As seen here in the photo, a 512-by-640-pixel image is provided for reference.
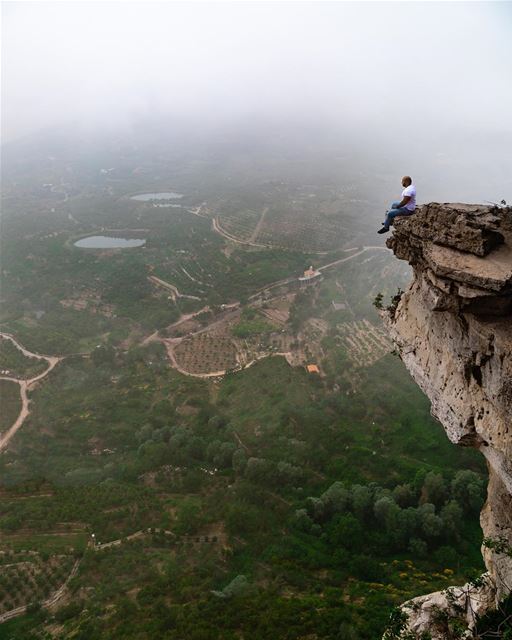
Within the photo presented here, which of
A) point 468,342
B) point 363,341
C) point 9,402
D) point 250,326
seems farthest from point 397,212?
point 250,326

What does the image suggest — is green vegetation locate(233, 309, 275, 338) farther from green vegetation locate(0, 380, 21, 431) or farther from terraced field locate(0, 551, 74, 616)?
terraced field locate(0, 551, 74, 616)

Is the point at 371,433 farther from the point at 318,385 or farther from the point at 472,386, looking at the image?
the point at 472,386

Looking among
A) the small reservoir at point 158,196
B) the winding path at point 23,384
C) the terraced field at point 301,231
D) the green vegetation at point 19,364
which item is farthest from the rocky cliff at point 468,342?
the small reservoir at point 158,196

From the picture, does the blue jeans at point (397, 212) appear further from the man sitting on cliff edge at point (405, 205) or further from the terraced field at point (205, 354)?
the terraced field at point (205, 354)

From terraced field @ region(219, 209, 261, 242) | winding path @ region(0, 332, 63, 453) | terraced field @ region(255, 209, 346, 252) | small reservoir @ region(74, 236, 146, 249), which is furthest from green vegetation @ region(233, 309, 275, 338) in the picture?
small reservoir @ region(74, 236, 146, 249)

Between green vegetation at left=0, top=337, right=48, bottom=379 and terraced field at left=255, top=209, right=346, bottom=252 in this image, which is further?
terraced field at left=255, top=209, right=346, bottom=252

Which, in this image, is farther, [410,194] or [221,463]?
[221,463]

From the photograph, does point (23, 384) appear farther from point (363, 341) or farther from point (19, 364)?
point (363, 341)
